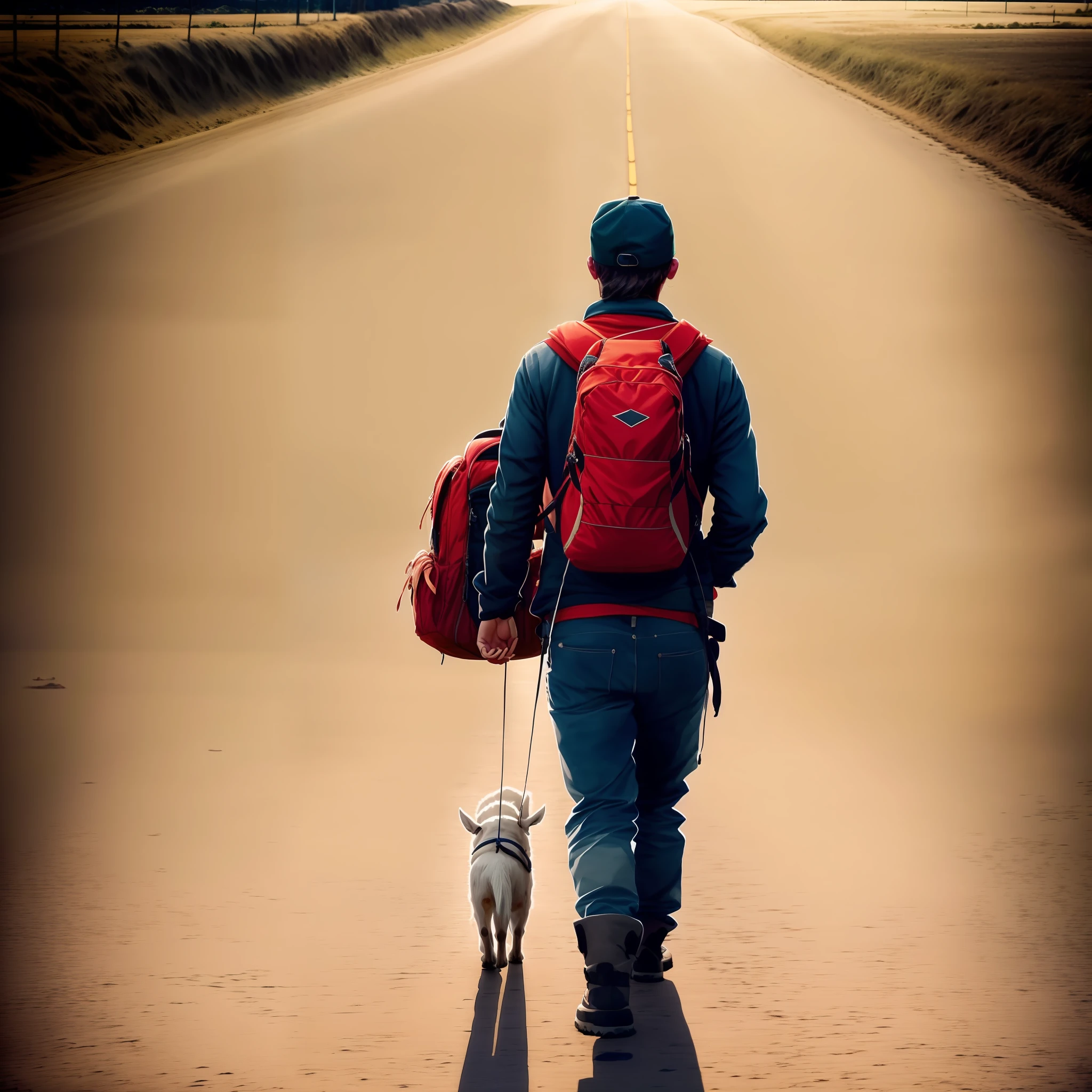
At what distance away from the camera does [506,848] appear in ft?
15.4

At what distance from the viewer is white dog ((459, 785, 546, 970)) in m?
4.62

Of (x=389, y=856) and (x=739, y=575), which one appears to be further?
(x=739, y=575)

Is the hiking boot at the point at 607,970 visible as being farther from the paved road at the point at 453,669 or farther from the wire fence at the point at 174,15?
the wire fence at the point at 174,15

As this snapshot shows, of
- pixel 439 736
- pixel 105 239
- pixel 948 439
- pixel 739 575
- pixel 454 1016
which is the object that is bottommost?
pixel 454 1016

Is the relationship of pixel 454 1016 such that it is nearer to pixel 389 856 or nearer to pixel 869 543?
pixel 389 856

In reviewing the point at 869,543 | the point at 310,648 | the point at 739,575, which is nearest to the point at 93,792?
the point at 310,648

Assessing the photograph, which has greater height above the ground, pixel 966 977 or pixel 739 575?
pixel 739 575

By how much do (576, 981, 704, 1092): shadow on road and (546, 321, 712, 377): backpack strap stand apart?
175cm

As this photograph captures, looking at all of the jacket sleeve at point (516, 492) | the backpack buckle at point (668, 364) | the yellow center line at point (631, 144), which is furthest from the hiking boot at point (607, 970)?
the yellow center line at point (631, 144)

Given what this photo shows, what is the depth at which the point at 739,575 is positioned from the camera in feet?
33.8

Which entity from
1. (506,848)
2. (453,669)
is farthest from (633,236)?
(453,669)

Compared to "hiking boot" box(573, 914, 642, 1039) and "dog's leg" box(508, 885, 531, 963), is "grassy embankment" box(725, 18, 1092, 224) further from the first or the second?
"hiking boot" box(573, 914, 642, 1039)

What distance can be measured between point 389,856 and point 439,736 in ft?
5.19

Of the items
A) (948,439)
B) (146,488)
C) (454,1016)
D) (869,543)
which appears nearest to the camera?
(454,1016)
